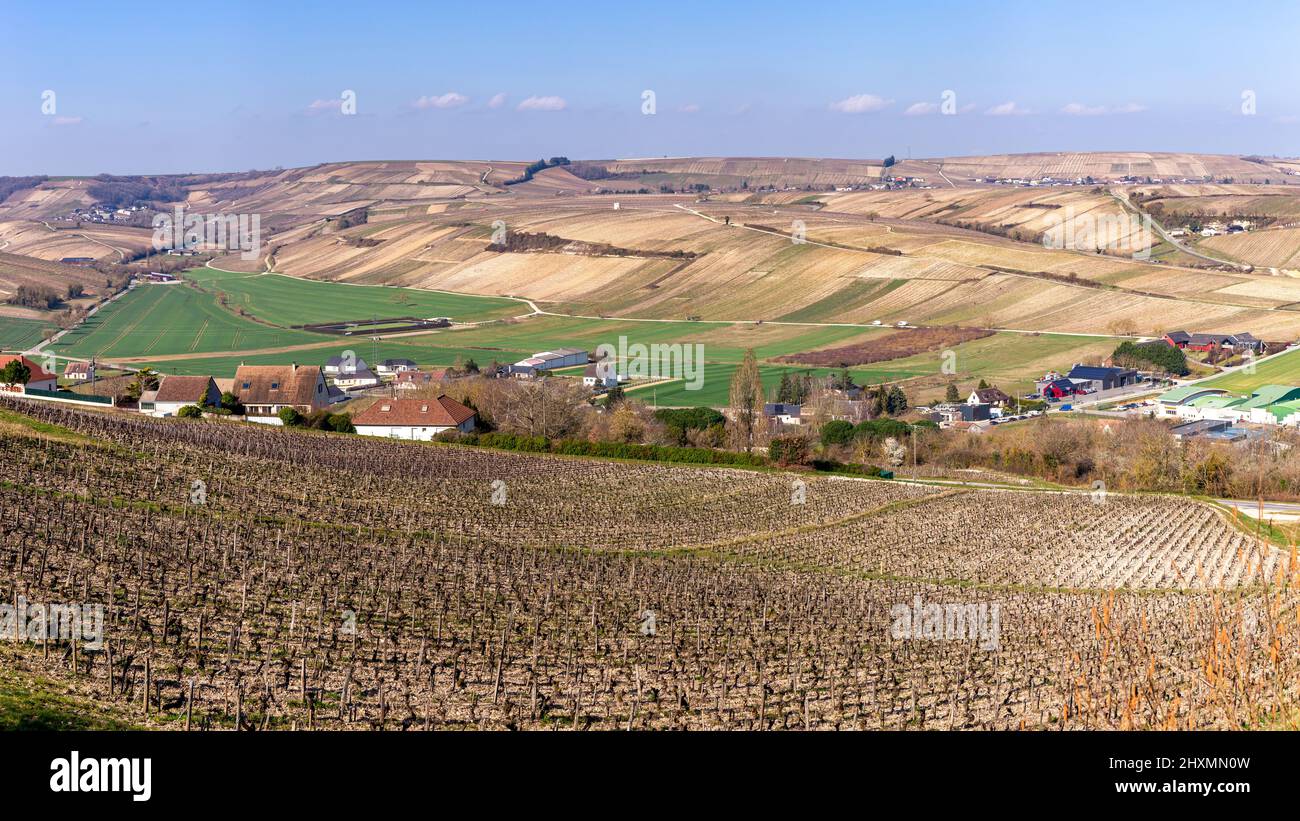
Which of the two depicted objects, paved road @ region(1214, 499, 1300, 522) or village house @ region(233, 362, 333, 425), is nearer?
paved road @ region(1214, 499, 1300, 522)

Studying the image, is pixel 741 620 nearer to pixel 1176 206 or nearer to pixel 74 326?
pixel 74 326

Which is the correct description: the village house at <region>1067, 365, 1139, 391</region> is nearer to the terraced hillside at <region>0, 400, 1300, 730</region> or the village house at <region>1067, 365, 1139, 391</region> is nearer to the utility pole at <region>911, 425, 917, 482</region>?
the utility pole at <region>911, 425, 917, 482</region>

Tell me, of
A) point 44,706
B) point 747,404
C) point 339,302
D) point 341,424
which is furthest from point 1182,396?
point 339,302

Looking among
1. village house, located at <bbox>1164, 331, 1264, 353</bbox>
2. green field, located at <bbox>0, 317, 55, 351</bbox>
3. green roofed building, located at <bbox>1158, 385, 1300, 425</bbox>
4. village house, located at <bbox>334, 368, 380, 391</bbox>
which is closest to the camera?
green roofed building, located at <bbox>1158, 385, 1300, 425</bbox>

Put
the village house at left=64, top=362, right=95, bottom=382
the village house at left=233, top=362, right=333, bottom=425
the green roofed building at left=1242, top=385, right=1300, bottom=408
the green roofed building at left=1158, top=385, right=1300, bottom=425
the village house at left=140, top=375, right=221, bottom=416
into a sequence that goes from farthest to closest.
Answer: the village house at left=64, top=362, right=95, bottom=382 < the green roofed building at left=1242, top=385, right=1300, bottom=408 < the green roofed building at left=1158, top=385, right=1300, bottom=425 < the village house at left=233, top=362, right=333, bottom=425 < the village house at left=140, top=375, right=221, bottom=416

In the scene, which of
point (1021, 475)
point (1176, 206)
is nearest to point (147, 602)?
point (1021, 475)

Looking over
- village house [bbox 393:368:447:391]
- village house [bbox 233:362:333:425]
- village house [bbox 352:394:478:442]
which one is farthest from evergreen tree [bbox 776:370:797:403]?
village house [bbox 233:362:333:425]

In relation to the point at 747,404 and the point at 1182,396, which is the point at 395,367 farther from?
the point at 1182,396
